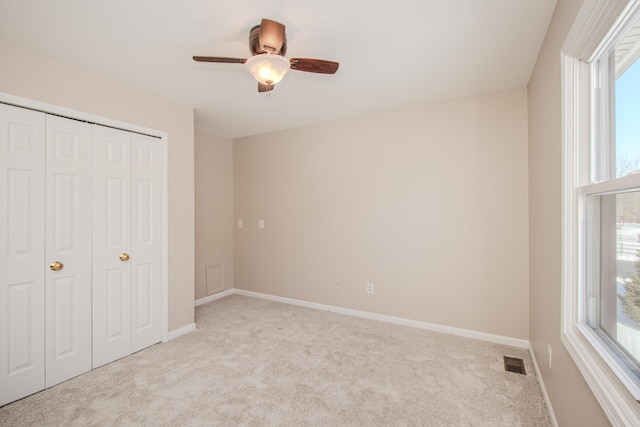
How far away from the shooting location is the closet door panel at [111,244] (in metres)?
2.42

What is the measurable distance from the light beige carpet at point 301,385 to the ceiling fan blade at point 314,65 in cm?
225

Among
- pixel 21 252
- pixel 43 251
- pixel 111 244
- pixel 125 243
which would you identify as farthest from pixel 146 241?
pixel 21 252

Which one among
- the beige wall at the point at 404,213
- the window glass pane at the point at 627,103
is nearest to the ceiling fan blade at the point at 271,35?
the window glass pane at the point at 627,103

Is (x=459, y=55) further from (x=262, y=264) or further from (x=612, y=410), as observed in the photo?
(x=262, y=264)

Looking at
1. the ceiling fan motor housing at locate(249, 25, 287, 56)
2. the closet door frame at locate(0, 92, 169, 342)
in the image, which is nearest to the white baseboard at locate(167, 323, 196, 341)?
the closet door frame at locate(0, 92, 169, 342)

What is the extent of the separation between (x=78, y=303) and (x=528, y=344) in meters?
3.97

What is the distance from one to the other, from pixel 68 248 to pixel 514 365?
149 inches

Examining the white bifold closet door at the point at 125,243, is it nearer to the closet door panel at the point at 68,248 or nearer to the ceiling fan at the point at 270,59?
the closet door panel at the point at 68,248

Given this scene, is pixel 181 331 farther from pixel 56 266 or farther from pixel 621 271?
pixel 621 271

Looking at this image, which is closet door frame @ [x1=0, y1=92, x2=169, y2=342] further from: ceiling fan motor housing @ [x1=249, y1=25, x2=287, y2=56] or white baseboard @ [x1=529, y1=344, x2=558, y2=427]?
white baseboard @ [x1=529, y1=344, x2=558, y2=427]

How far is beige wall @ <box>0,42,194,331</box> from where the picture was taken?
6.63 ft

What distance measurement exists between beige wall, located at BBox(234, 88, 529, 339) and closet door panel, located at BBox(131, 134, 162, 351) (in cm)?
162

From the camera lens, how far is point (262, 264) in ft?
14.1

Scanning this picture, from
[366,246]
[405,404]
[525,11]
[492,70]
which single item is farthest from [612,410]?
Result: [366,246]
